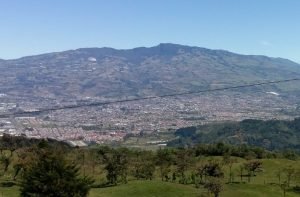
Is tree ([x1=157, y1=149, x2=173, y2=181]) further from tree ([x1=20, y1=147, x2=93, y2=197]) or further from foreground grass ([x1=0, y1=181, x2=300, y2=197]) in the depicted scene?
tree ([x1=20, y1=147, x2=93, y2=197])

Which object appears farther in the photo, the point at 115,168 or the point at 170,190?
the point at 115,168

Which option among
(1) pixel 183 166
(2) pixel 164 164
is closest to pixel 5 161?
(2) pixel 164 164

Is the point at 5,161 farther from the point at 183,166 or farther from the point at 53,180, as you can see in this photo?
the point at 53,180

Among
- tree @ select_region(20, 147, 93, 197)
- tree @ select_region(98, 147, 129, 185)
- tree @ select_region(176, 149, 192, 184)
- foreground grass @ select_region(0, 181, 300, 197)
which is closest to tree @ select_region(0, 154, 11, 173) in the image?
foreground grass @ select_region(0, 181, 300, 197)

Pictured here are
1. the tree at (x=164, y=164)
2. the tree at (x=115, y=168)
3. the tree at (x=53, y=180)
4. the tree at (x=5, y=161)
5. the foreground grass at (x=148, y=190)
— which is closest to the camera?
the tree at (x=53, y=180)

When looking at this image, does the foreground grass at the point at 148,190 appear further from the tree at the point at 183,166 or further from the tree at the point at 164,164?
the tree at the point at 164,164

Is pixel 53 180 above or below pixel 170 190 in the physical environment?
above

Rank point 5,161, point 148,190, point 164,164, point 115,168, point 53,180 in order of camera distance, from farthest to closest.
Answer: point 164,164 → point 5,161 → point 115,168 → point 148,190 → point 53,180

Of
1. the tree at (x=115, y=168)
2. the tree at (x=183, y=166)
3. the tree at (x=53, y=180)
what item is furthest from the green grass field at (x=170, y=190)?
the tree at (x=53, y=180)

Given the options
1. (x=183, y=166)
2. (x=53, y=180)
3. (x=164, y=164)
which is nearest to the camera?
(x=53, y=180)
